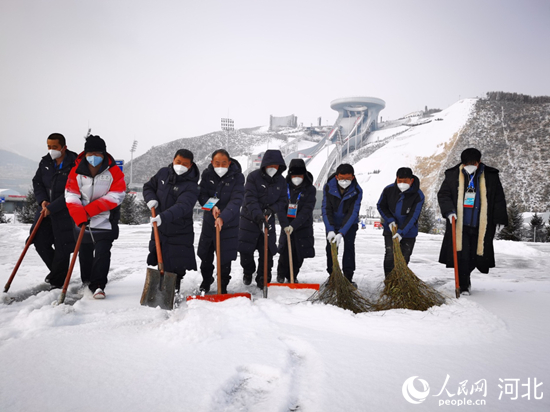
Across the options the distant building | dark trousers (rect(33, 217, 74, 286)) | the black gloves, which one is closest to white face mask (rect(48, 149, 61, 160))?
dark trousers (rect(33, 217, 74, 286))

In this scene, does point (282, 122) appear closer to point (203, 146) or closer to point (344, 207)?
point (203, 146)

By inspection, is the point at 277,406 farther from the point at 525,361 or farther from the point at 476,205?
the point at 476,205

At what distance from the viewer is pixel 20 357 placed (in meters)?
2.02

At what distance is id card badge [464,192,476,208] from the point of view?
4.34 m

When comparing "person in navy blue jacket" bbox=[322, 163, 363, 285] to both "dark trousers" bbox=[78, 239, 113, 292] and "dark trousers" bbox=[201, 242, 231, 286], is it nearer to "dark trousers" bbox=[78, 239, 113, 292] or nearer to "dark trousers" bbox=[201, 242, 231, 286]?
"dark trousers" bbox=[201, 242, 231, 286]

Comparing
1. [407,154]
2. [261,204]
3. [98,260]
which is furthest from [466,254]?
[407,154]

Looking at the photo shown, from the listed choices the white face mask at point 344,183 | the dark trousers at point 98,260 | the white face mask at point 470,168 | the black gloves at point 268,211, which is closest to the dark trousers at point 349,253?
the white face mask at point 344,183

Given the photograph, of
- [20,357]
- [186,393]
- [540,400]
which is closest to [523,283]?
[540,400]

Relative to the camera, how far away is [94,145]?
3.84m

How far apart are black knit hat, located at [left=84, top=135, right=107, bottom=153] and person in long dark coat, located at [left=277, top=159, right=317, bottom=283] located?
2287 millimetres

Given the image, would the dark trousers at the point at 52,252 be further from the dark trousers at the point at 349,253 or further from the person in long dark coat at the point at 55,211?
the dark trousers at the point at 349,253

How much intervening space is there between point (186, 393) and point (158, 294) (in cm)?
182

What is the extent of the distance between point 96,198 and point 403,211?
363cm

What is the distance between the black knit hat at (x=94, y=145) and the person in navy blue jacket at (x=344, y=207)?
8.96ft
